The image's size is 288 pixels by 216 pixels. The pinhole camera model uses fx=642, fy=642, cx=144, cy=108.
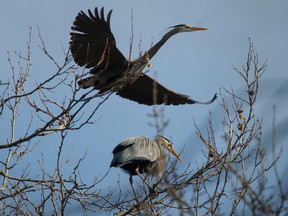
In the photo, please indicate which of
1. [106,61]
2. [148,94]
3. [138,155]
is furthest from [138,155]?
[148,94]

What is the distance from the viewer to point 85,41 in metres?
8.21

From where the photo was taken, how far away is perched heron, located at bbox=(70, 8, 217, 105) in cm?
784

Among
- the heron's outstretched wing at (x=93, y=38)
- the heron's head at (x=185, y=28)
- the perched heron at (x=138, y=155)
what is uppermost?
the heron's head at (x=185, y=28)

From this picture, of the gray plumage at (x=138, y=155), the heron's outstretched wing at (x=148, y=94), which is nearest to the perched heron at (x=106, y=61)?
the heron's outstretched wing at (x=148, y=94)

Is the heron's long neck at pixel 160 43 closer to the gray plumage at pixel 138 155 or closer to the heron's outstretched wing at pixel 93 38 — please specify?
the heron's outstretched wing at pixel 93 38

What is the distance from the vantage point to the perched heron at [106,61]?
7.84m

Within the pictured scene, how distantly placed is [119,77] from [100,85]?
1.15 feet

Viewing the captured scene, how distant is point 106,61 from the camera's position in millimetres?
8664

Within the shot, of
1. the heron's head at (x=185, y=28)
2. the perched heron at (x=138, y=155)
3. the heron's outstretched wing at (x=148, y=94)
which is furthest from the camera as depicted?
the heron's head at (x=185, y=28)

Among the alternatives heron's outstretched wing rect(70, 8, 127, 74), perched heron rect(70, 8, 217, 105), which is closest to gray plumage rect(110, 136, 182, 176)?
perched heron rect(70, 8, 217, 105)

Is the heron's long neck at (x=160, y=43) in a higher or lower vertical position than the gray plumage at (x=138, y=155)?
higher

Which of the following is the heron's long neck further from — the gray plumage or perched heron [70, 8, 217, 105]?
the gray plumage

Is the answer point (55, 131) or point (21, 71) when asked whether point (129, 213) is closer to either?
point (55, 131)

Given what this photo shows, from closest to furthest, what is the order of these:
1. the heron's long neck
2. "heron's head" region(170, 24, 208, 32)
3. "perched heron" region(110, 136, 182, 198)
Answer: "perched heron" region(110, 136, 182, 198) < the heron's long neck < "heron's head" region(170, 24, 208, 32)
